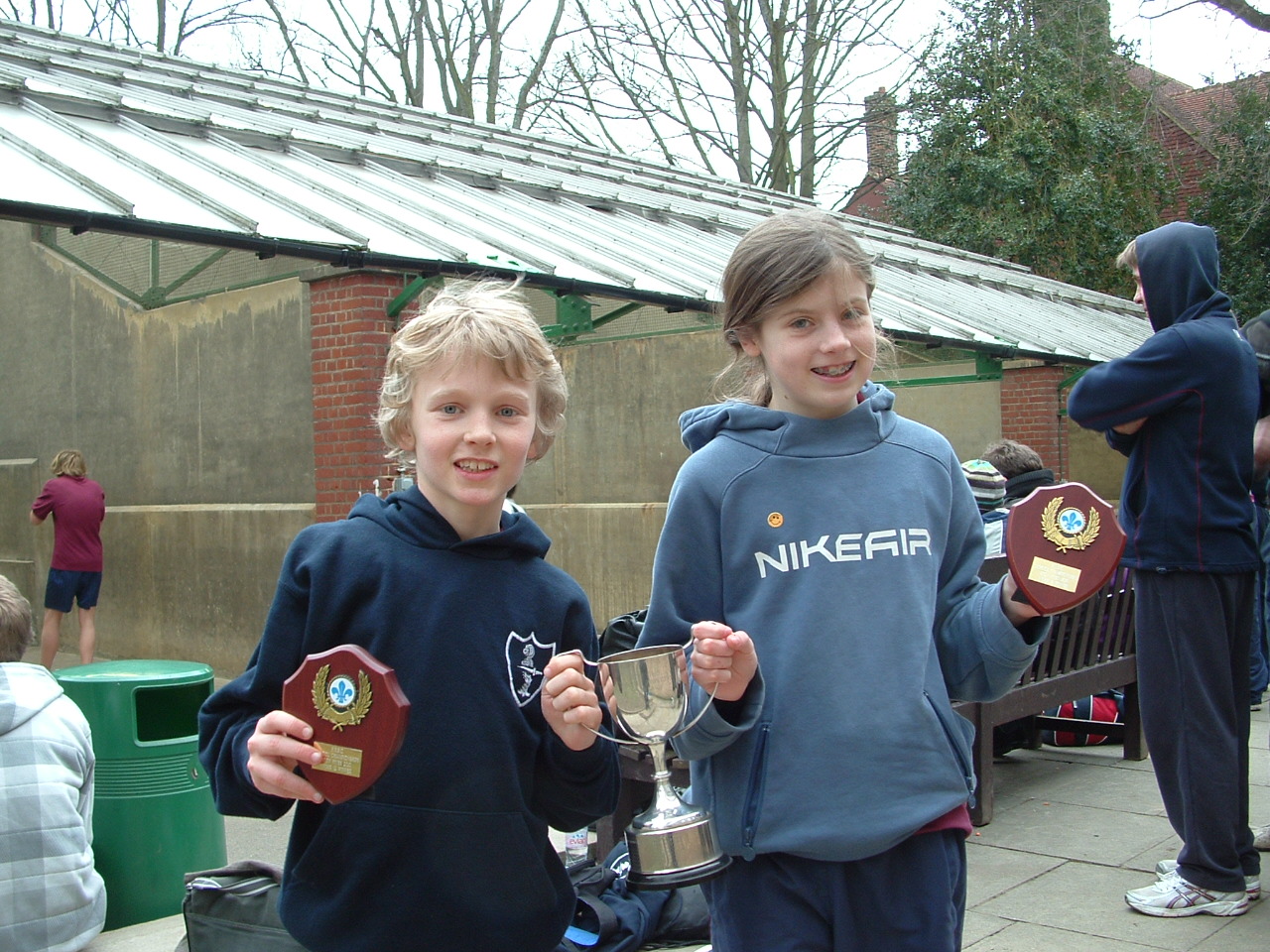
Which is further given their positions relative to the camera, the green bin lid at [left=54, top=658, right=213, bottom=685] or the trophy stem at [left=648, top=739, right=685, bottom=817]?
the green bin lid at [left=54, top=658, right=213, bottom=685]

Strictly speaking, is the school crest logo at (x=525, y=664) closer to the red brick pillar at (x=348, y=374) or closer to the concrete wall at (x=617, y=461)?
the red brick pillar at (x=348, y=374)

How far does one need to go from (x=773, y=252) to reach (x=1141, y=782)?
4.52m

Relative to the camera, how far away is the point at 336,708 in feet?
5.17

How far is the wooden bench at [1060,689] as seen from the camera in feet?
13.4

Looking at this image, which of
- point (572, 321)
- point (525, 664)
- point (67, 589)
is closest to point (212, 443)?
point (67, 589)

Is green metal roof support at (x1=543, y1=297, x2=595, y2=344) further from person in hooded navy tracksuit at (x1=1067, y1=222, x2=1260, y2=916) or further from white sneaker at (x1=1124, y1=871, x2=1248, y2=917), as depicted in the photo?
white sneaker at (x1=1124, y1=871, x2=1248, y2=917)

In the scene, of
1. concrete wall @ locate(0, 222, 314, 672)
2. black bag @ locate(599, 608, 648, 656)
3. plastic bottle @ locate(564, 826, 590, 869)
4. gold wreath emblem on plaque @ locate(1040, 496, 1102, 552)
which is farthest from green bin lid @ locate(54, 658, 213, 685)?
concrete wall @ locate(0, 222, 314, 672)

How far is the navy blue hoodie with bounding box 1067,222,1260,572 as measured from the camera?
3.59 m

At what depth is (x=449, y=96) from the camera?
23.6m

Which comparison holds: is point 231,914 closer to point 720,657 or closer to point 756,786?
point 756,786

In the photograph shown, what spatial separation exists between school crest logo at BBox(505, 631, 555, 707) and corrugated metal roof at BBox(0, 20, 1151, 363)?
499 cm

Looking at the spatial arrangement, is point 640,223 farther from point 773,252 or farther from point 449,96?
point 449,96

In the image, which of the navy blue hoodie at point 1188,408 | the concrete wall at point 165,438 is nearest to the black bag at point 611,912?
the navy blue hoodie at point 1188,408

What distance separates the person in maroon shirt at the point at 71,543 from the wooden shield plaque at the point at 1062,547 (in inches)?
390
